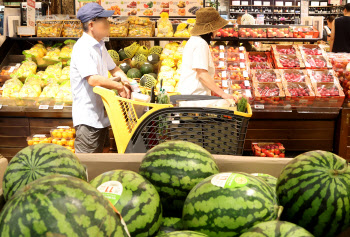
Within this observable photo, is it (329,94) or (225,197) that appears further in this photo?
(329,94)

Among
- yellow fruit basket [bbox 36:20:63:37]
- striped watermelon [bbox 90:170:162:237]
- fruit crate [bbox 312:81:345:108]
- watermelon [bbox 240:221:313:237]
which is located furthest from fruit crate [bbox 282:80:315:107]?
watermelon [bbox 240:221:313:237]

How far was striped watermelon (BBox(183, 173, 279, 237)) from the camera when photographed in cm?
85

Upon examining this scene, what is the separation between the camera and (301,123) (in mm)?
4266

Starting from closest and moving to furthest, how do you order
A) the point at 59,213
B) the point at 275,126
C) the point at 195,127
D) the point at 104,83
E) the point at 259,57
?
1. the point at 59,213
2. the point at 195,127
3. the point at 104,83
4. the point at 275,126
5. the point at 259,57

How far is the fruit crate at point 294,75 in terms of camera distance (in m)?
4.34

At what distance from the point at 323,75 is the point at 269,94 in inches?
27.6

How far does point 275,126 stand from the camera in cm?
A: 426

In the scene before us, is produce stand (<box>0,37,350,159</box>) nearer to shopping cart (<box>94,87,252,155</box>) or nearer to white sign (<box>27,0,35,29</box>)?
white sign (<box>27,0,35,29</box>)

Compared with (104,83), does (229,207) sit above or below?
below

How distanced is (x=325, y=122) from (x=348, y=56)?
97 centimetres

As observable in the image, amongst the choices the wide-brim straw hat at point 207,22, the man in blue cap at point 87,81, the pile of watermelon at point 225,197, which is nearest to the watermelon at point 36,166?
the pile of watermelon at point 225,197

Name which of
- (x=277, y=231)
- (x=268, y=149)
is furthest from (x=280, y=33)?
(x=277, y=231)

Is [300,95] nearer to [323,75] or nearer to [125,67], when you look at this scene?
[323,75]

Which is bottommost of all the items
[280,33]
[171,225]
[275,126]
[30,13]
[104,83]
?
[275,126]
